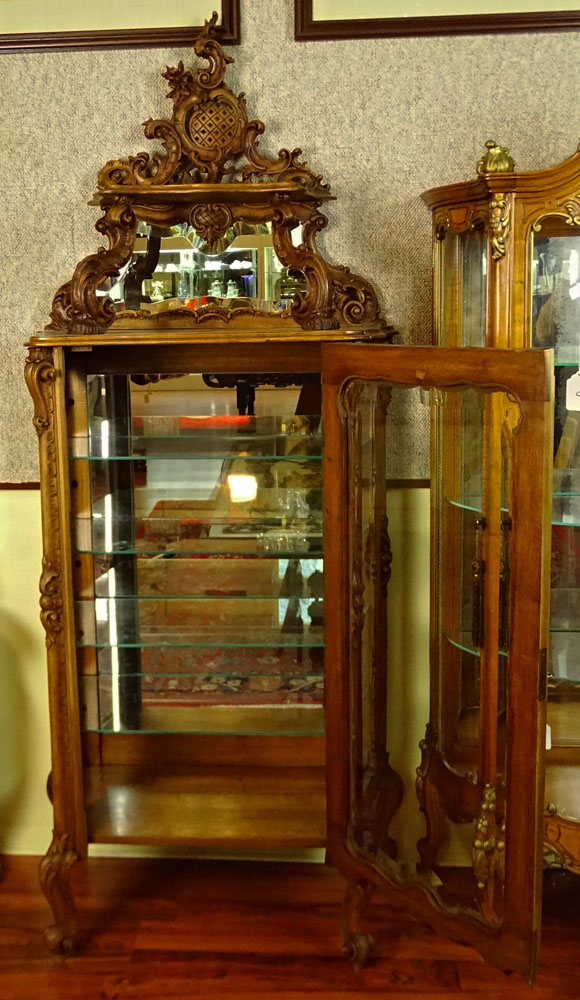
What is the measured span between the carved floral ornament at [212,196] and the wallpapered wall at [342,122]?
3.3 inches

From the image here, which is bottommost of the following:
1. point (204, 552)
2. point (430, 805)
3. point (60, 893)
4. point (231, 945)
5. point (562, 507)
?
point (231, 945)

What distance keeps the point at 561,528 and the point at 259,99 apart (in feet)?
4.36

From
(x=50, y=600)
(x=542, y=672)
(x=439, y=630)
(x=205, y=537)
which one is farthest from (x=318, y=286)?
(x=542, y=672)

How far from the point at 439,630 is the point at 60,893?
1137 mm

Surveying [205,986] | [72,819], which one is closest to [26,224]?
[72,819]

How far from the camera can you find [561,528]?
2484 mm

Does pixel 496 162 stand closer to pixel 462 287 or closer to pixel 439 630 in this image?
pixel 462 287

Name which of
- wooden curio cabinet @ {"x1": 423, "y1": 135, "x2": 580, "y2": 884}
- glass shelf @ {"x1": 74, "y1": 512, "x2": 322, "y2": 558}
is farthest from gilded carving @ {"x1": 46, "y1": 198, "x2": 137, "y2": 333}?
wooden curio cabinet @ {"x1": 423, "y1": 135, "x2": 580, "y2": 884}

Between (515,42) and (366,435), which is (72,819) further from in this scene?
(515,42)

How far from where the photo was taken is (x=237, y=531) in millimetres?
2619

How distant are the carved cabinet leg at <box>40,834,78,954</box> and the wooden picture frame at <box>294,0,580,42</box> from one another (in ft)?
6.91

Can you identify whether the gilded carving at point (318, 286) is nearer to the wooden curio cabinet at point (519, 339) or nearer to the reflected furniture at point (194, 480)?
the reflected furniture at point (194, 480)

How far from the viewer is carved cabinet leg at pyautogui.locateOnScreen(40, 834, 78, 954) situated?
253 cm

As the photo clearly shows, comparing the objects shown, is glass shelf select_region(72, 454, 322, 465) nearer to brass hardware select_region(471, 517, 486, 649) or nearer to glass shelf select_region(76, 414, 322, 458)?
glass shelf select_region(76, 414, 322, 458)
